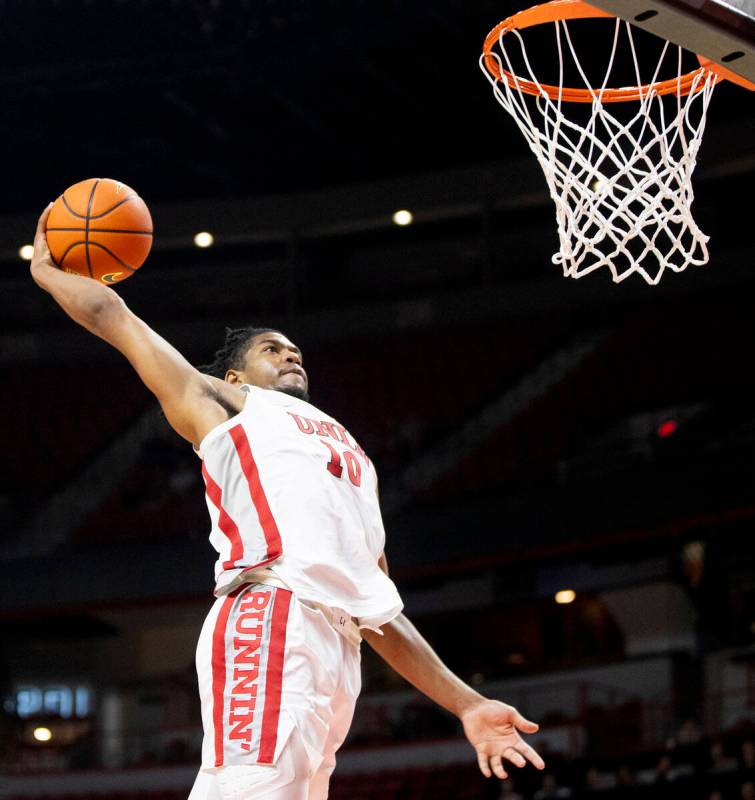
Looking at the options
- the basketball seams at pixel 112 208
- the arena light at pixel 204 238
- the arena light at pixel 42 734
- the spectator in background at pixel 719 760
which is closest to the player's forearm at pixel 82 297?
the basketball seams at pixel 112 208

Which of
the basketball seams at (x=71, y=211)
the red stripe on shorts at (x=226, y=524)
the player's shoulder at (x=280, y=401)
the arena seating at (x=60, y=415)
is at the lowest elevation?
the red stripe on shorts at (x=226, y=524)

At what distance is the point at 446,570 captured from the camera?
14.2 meters

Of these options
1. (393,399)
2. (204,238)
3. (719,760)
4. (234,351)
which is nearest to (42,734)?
(393,399)

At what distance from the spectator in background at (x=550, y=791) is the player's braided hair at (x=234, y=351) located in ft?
28.0

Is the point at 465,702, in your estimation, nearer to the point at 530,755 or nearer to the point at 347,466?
the point at 530,755

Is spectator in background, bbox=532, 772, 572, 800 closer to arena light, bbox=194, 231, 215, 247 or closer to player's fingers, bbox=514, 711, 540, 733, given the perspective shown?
arena light, bbox=194, 231, 215, 247

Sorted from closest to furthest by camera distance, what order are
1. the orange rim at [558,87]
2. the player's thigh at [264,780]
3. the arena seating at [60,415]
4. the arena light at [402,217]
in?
1. the player's thigh at [264,780]
2. the orange rim at [558,87]
3. the arena light at [402,217]
4. the arena seating at [60,415]

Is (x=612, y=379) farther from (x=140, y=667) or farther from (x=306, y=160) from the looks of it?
(x=140, y=667)

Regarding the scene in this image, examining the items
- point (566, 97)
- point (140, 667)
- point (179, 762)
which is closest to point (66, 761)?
point (179, 762)

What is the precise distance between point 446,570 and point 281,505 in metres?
11.3

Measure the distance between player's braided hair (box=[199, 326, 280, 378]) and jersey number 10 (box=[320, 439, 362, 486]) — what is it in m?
0.48

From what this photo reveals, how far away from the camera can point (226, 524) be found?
10.1ft

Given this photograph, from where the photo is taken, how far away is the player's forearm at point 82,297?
3.08 m

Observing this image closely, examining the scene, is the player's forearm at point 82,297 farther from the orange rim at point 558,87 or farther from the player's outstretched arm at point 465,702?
the orange rim at point 558,87
